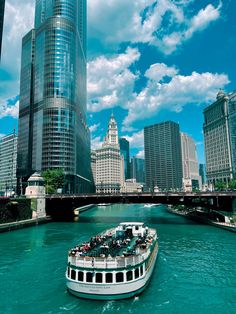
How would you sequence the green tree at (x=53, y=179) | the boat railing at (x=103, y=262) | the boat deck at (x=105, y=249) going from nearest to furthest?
the boat railing at (x=103, y=262) < the boat deck at (x=105, y=249) < the green tree at (x=53, y=179)

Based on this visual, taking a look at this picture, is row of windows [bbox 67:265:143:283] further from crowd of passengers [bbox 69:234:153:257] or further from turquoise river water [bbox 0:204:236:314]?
crowd of passengers [bbox 69:234:153:257]

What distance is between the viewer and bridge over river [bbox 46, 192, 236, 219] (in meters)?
96.2

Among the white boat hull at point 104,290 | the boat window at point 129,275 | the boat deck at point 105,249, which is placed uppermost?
the boat deck at point 105,249

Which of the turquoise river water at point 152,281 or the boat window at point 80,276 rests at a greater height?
the boat window at point 80,276

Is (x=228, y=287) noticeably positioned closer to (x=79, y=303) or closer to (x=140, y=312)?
(x=140, y=312)

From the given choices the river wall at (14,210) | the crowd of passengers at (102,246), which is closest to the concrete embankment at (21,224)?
the river wall at (14,210)

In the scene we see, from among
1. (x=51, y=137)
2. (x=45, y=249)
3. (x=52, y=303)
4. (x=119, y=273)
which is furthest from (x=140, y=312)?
(x=51, y=137)

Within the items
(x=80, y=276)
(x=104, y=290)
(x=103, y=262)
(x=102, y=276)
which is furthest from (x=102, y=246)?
(x=104, y=290)

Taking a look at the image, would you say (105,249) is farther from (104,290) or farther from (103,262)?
(104,290)

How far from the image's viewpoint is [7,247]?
56.2 metres

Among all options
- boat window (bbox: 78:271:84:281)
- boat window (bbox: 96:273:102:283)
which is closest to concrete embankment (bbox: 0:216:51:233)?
boat window (bbox: 78:271:84:281)

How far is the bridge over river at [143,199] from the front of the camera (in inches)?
3789

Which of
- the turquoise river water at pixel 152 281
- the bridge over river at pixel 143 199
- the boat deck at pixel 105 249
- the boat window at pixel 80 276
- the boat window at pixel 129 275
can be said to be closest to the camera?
the turquoise river water at pixel 152 281

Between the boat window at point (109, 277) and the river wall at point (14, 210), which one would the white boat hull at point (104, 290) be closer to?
the boat window at point (109, 277)
